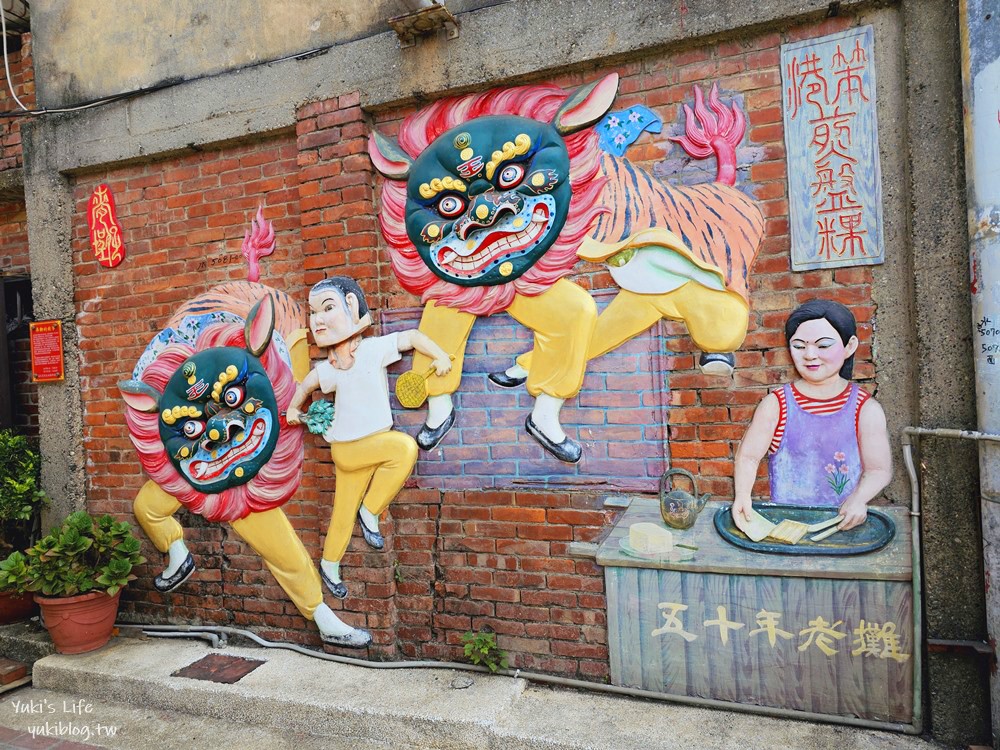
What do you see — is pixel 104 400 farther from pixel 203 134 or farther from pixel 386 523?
pixel 386 523

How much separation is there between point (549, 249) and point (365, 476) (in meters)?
1.66

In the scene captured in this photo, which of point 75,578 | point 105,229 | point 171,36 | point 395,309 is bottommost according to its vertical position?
point 75,578

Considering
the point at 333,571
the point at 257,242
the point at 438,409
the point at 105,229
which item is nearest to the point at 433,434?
the point at 438,409

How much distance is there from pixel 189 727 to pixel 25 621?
6.61 feet

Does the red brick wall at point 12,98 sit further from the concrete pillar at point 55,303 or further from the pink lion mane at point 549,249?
the pink lion mane at point 549,249

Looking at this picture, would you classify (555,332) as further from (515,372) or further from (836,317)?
(836,317)

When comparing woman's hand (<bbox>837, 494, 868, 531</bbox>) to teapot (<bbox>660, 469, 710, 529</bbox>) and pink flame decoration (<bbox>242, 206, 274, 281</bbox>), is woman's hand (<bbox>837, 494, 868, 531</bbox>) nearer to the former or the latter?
teapot (<bbox>660, 469, 710, 529</bbox>)

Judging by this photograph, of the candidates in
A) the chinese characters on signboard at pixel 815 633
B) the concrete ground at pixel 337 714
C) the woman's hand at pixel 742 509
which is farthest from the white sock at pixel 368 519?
the woman's hand at pixel 742 509

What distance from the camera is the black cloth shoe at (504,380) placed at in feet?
11.1

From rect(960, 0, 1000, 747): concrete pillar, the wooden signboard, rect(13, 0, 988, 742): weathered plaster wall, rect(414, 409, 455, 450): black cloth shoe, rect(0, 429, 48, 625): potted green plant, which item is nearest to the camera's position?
rect(960, 0, 1000, 747): concrete pillar

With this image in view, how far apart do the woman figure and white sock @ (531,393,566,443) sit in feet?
3.03

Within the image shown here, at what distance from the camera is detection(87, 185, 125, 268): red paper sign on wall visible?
430cm

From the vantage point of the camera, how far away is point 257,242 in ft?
12.9

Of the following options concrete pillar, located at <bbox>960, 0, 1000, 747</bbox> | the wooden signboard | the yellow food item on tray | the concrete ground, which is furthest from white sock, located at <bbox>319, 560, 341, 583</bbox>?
concrete pillar, located at <bbox>960, 0, 1000, 747</bbox>
